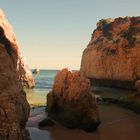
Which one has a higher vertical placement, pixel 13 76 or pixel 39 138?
pixel 13 76

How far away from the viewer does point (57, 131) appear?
1834 centimetres

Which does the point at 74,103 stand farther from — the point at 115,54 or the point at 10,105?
the point at 115,54

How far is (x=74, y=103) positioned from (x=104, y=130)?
279 centimetres

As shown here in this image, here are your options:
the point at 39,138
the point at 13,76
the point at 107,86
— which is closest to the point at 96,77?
the point at 107,86

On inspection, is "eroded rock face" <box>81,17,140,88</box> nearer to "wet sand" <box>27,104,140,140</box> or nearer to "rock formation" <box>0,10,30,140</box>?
"wet sand" <box>27,104,140,140</box>

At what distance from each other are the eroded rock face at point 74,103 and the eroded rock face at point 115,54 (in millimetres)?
27876

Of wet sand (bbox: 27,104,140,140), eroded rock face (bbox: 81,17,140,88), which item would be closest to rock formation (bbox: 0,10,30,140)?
wet sand (bbox: 27,104,140,140)

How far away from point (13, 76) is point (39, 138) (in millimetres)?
5790

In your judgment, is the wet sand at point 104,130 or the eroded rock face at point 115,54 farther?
the eroded rock face at point 115,54

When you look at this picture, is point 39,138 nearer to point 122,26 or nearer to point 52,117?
point 52,117

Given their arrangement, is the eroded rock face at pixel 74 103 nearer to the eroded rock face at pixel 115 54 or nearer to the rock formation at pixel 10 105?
the rock formation at pixel 10 105

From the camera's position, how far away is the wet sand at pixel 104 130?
17219 mm

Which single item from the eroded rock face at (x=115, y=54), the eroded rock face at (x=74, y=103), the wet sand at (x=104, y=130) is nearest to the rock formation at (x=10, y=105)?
the wet sand at (x=104, y=130)

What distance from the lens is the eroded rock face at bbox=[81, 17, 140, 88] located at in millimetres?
50125
